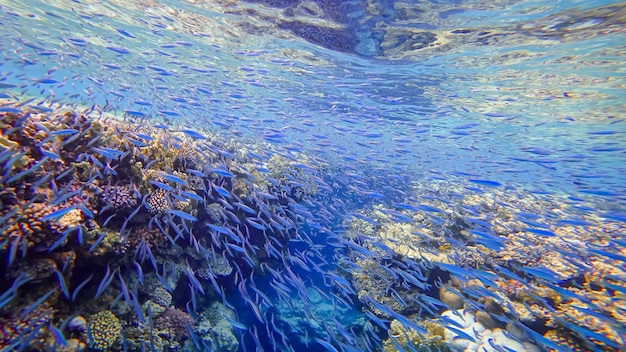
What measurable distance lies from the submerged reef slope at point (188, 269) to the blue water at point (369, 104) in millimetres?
123

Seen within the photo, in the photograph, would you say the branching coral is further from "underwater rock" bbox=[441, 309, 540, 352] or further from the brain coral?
"underwater rock" bbox=[441, 309, 540, 352]

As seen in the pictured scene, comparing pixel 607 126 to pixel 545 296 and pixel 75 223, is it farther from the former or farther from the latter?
pixel 75 223

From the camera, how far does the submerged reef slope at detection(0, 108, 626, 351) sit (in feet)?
13.7

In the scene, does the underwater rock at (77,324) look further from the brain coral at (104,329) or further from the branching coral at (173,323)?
the branching coral at (173,323)

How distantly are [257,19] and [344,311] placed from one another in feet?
51.1

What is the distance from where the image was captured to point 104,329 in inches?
183

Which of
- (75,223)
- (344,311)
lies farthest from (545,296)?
(75,223)

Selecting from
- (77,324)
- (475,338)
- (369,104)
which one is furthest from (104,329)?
(369,104)

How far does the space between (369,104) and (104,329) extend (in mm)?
25859

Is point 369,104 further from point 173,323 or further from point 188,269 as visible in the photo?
point 188,269

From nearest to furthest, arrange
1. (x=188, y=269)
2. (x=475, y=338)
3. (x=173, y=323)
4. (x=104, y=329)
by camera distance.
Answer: (x=104, y=329) < (x=188, y=269) < (x=173, y=323) < (x=475, y=338)

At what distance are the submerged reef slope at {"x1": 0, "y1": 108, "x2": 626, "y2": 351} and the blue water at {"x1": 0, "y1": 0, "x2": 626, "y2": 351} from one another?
0.40ft

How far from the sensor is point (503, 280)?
22.9ft

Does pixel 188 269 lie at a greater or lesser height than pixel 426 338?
greater
